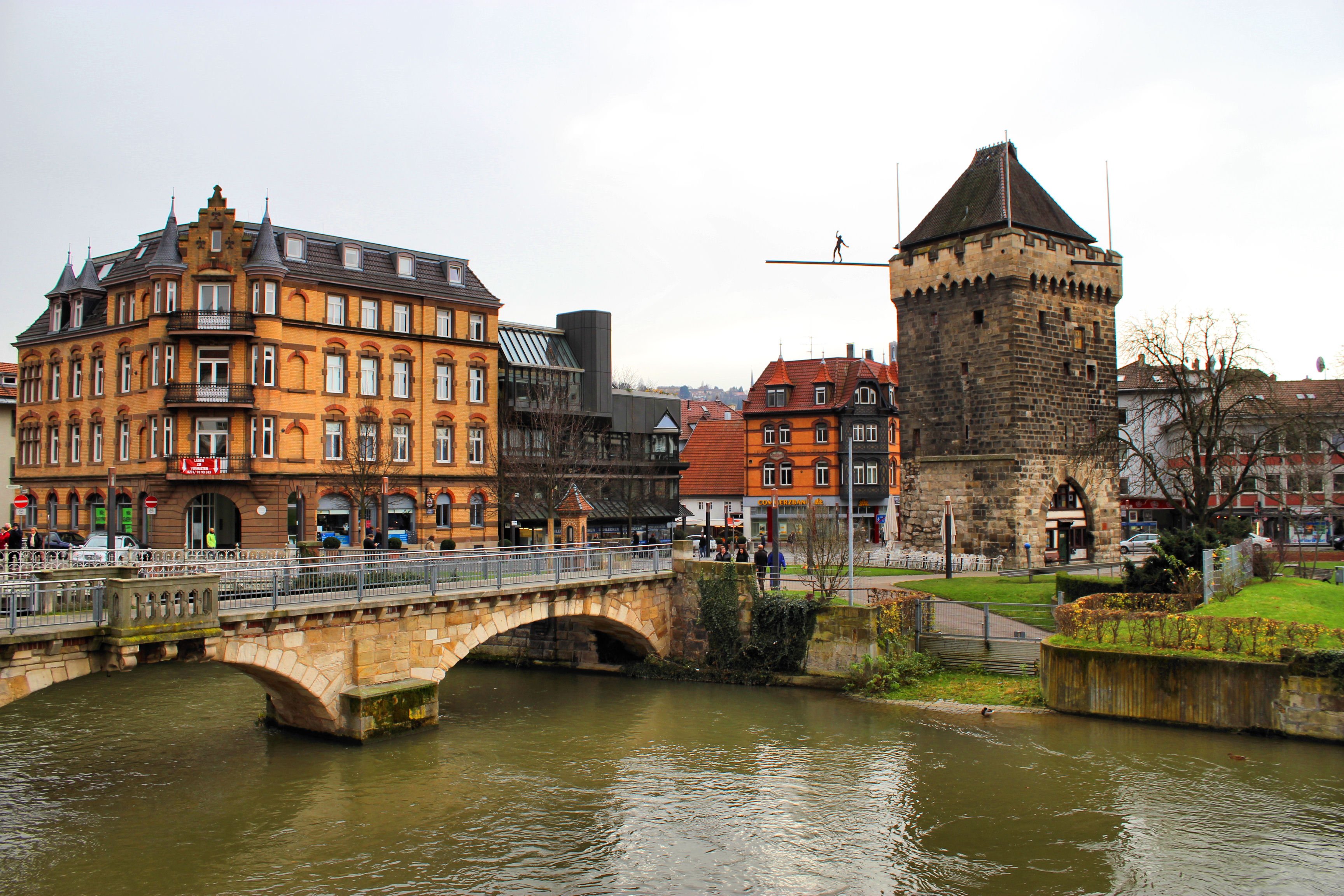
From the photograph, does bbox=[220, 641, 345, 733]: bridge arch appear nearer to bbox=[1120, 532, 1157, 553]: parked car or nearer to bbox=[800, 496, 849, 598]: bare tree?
bbox=[800, 496, 849, 598]: bare tree

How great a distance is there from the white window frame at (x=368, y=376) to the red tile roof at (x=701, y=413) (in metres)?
33.1

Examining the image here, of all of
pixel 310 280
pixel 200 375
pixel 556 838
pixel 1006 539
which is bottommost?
pixel 556 838

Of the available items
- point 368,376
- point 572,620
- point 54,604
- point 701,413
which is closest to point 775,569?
point 572,620

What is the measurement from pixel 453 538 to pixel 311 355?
31.8ft

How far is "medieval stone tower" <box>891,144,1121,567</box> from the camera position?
37.5m

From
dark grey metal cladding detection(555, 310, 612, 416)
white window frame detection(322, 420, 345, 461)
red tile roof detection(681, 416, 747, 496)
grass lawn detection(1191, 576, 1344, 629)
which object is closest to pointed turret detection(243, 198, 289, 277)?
white window frame detection(322, 420, 345, 461)

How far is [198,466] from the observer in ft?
128

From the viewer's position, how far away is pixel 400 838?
1589 centimetres

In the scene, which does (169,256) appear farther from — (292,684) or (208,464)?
(292,684)

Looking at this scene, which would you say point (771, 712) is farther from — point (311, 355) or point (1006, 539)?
point (311, 355)

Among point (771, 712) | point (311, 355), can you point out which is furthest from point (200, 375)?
point (771, 712)

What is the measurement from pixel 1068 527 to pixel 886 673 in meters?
16.5

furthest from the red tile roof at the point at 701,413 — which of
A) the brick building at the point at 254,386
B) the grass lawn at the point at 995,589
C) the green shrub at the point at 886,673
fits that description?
the green shrub at the point at 886,673

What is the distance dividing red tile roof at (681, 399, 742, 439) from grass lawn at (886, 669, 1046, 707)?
4819cm
